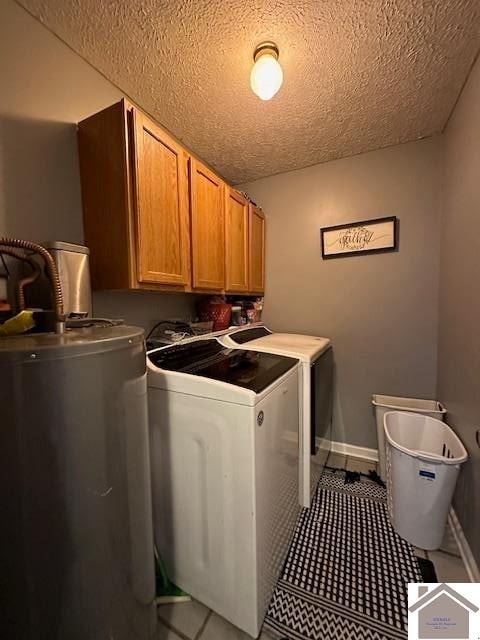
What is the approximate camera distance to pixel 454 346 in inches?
59.7

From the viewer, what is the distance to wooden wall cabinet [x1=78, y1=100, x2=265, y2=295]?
1.15m

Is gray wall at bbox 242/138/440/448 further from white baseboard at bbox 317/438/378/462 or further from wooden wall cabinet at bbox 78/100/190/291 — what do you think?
wooden wall cabinet at bbox 78/100/190/291

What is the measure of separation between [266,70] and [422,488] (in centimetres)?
216

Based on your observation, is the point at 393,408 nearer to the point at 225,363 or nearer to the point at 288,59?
the point at 225,363

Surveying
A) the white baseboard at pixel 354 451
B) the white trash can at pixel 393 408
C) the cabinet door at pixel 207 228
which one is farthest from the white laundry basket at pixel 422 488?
the cabinet door at pixel 207 228

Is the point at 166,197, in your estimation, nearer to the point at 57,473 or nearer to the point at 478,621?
the point at 57,473

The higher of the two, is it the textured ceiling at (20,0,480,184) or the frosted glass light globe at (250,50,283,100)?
the textured ceiling at (20,0,480,184)

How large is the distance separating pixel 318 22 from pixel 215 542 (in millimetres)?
2204

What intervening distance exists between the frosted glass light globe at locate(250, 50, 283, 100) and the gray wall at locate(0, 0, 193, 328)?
0.82m

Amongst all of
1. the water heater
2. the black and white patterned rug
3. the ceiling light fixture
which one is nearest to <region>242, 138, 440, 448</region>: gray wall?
the black and white patterned rug

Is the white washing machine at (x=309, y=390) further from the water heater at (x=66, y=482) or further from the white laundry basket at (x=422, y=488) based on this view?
the water heater at (x=66, y=482)

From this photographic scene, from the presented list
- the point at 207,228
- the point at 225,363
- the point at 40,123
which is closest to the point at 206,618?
the point at 225,363

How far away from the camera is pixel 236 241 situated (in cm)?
201

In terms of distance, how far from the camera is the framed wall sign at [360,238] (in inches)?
78.0
